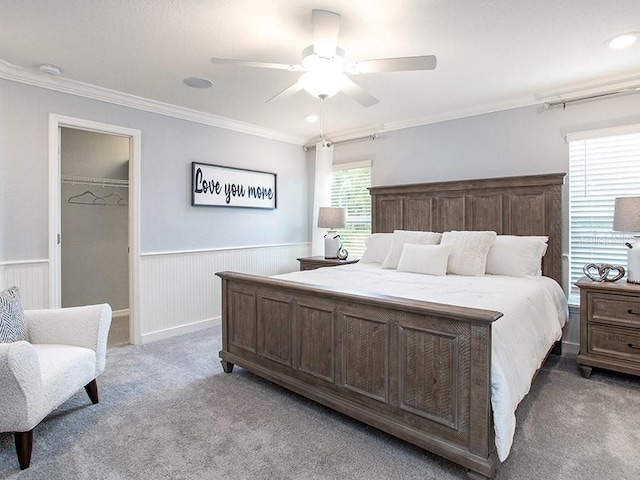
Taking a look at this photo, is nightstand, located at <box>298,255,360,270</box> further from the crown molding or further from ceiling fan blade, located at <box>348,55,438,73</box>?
ceiling fan blade, located at <box>348,55,438,73</box>

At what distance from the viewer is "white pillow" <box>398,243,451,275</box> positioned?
10.7 ft

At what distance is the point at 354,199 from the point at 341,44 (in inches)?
107

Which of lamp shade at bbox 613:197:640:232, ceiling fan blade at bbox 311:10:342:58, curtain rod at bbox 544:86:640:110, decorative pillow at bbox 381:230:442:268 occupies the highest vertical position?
curtain rod at bbox 544:86:640:110

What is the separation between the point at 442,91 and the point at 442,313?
2.50 meters

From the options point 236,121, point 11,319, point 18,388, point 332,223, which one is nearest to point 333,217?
point 332,223

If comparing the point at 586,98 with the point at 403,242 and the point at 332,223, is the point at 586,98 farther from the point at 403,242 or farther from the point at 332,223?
the point at 332,223

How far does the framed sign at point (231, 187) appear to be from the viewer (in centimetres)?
424

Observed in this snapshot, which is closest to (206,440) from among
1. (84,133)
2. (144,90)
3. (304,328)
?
(304,328)

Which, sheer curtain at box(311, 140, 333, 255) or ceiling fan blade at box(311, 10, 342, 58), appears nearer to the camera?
ceiling fan blade at box(311, 10, 342, 58)

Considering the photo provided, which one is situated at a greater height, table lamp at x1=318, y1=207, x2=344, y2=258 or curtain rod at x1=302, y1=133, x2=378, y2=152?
curtain rod at x1=302, y1=133, x2=378, y2=152

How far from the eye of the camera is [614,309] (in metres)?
2.79

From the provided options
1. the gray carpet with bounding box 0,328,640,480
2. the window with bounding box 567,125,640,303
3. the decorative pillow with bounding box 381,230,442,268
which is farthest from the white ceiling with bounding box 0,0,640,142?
the gray carpet with bounding box 0,328,640,480

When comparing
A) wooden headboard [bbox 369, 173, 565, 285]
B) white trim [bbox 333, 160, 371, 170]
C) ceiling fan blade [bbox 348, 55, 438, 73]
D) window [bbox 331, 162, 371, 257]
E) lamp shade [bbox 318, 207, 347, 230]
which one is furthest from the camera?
window [bbox 331, 162, 371, 257]

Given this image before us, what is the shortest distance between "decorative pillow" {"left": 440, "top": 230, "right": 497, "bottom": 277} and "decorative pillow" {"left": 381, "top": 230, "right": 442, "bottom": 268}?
10.9 inches
